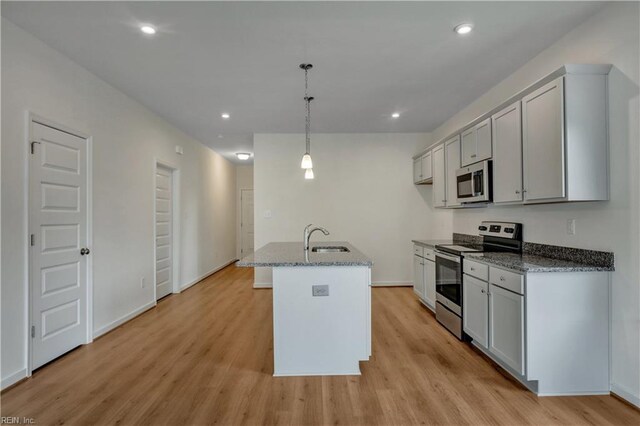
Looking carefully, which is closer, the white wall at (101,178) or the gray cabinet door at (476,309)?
the white wall at (101,178)

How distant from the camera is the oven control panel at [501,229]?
9.94ft

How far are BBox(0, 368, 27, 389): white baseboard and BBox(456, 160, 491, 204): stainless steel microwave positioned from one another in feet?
13.9

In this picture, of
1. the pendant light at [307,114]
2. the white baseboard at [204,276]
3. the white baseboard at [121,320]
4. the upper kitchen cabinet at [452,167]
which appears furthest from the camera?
the white baseboard at [204,276]

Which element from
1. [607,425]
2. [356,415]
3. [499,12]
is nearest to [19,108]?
[356,415]

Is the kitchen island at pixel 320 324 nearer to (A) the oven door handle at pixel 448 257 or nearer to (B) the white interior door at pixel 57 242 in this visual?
(A) the oven door handle at pixel 448 257

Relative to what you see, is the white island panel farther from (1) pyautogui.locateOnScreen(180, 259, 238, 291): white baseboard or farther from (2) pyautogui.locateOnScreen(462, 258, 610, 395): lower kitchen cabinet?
(1) pyautogui.locateOnScreen(180, 259, 238, 291): white baseboard

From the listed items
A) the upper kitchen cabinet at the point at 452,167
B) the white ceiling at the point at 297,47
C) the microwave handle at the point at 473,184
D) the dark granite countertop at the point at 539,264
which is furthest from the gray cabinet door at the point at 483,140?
the dark granite countertop at the point at 539,264

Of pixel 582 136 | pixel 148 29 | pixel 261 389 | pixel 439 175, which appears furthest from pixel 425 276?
pixel 148 29

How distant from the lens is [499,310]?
2.44 meters

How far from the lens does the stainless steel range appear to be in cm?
306

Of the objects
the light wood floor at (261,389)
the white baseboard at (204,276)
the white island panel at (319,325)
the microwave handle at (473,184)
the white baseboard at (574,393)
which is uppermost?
the microwave handle at (473,184)

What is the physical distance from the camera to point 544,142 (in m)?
2.33

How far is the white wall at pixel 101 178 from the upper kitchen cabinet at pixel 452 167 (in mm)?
3978

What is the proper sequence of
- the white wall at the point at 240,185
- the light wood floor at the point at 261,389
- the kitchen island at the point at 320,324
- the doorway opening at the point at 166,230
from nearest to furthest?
the light wood floor at the point at 261,389, the kitchen island at the point at 320,324, the doorway opening at the point at 166,230, the white wall at the point at 240,185
